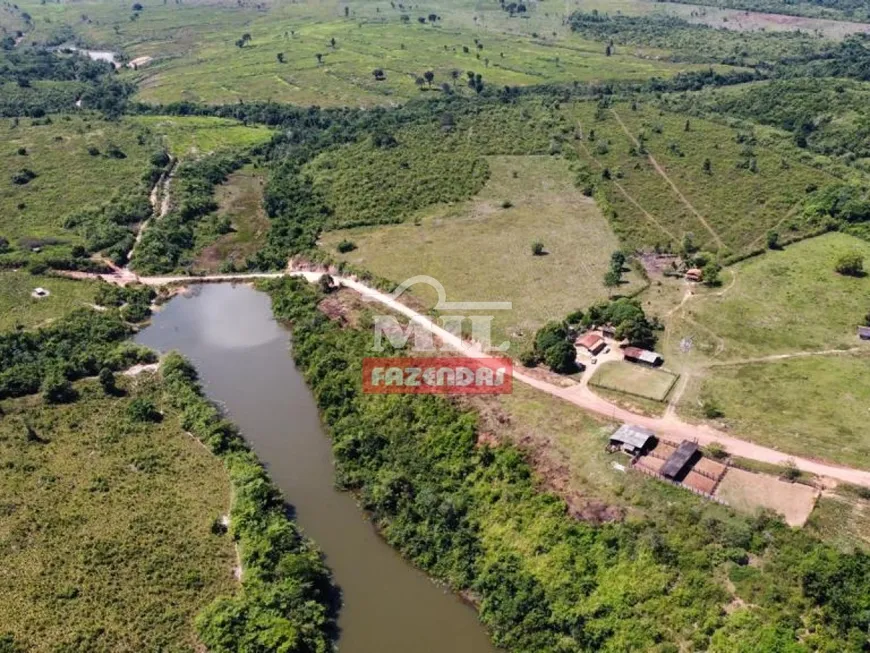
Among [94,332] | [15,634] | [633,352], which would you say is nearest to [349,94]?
[94,332]

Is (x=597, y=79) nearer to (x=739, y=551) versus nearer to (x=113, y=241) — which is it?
(x=113, y=241)

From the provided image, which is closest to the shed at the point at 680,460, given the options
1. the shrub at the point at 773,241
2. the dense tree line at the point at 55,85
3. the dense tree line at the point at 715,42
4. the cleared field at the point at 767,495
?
the cleared field at the point at 767,495

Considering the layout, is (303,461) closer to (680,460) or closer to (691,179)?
(680,460)

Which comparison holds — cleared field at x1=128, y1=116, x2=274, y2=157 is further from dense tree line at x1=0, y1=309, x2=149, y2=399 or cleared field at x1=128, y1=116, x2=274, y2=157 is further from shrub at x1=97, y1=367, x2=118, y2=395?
shrub at x1=97, y1=367, x2=118, y2=395

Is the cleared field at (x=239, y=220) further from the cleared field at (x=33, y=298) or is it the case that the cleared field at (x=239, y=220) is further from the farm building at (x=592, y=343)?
the farm building at (x=592, y=343)

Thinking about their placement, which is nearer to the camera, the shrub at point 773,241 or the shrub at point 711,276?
the shrub at point 711,276

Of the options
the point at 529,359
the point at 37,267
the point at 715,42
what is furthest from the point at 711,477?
the point at 715,42
